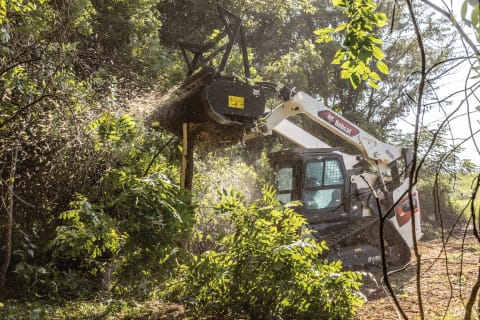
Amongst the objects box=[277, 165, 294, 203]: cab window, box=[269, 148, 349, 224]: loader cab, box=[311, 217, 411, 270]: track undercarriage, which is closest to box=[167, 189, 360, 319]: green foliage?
box=[311, 217, 411, 270]: track undercarriage

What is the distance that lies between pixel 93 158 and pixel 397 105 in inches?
730

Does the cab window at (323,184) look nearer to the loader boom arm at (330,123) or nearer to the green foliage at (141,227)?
the loader boom arm at (330,123)

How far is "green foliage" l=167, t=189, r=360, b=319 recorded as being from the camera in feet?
14.5

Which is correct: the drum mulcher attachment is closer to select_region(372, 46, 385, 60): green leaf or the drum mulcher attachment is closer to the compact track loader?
the compact track loader

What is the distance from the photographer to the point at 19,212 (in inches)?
264

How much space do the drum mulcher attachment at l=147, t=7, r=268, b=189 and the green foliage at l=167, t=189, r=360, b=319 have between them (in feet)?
3.53

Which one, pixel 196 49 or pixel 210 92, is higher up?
pixel 196 49

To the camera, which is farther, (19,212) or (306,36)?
(306,36)

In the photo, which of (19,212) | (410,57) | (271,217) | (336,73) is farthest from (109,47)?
(410,57)

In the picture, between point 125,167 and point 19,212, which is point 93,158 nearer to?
point 125,167

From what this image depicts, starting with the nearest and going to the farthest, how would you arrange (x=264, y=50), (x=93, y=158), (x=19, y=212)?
(x=93, y=158), (x=19, y=212), (x=264, y=50)

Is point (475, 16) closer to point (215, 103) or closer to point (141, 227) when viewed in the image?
point (141, 227)

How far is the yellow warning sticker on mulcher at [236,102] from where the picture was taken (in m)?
5.31

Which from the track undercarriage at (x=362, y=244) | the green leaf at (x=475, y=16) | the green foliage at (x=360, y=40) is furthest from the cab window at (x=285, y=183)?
the green leaf at (x=475, y=16)
